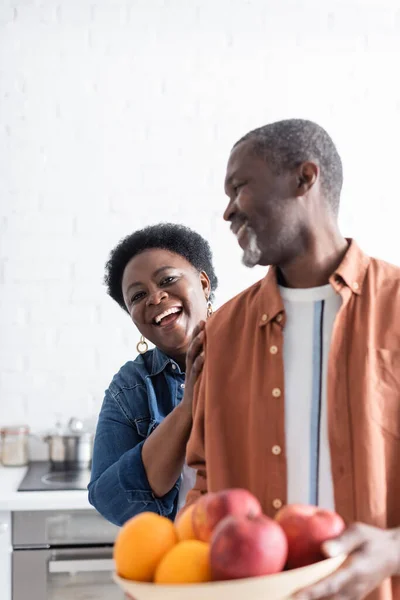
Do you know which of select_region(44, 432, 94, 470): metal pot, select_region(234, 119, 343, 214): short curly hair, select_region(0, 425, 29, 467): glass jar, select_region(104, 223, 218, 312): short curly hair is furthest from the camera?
select_region(0, 425, 29, 467): glass jar

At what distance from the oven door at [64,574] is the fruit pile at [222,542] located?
151cm

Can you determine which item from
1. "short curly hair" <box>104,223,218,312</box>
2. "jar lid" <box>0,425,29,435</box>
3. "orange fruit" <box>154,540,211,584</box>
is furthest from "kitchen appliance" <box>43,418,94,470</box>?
"orange fruit" <box>154,540,211,584</box>

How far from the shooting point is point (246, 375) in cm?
118

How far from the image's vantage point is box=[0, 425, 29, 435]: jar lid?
2.74 meters

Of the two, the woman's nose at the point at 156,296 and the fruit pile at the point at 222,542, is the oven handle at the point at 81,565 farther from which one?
the fruit pile at the point at 222,542

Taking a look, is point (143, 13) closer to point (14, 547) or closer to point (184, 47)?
point (184, 47)

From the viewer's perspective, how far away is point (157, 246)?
5.76 ft

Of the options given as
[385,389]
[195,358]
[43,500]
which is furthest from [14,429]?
[385,389]

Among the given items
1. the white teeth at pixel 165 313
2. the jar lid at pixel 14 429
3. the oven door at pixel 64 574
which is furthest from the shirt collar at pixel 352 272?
the jar lid at pixel 14 429

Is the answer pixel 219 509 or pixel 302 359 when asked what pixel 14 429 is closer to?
pixel 302 359

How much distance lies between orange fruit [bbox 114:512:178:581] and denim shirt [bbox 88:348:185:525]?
0.59m

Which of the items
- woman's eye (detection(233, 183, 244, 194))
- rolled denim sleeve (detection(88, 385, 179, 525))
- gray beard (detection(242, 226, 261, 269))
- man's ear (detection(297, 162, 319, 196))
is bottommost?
rolled denim sleeve (detection(88, 385, 179, 525))

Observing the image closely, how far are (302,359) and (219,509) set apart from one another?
0.34 meters

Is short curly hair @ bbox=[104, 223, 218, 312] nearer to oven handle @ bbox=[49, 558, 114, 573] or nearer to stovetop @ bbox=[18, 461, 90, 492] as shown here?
stovetop @ bbox=[18, 461, 90, 492]
